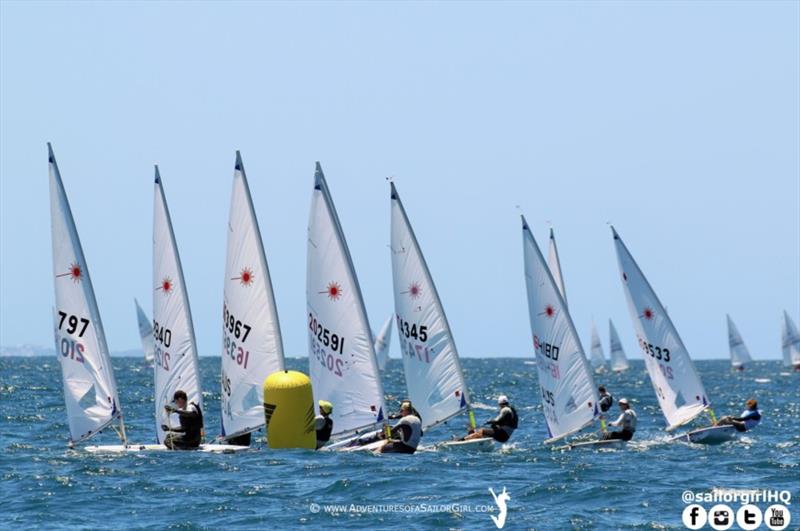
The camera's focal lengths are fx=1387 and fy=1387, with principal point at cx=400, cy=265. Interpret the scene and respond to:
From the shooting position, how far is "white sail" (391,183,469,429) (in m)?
31.4

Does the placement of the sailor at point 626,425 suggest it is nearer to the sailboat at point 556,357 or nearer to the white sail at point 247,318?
the sailboat at point 556,357

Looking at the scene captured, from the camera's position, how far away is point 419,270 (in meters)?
31.6

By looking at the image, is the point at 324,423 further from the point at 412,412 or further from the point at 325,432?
the point at 412,412

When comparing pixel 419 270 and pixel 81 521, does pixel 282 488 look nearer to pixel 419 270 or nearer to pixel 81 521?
pixel 81 521

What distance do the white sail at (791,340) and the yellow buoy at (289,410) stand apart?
100575mm

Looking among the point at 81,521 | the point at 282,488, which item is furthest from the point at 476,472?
the point at 81,521

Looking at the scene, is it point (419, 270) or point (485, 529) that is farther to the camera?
point (419, 270)

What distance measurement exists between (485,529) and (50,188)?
1200cm

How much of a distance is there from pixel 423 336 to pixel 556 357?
11.4 feet

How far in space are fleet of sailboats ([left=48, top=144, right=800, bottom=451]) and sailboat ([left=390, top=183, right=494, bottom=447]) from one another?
0.09 ft

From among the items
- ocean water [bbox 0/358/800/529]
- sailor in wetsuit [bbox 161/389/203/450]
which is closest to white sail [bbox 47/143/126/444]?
ocean water [bbox 0/358/800/529]

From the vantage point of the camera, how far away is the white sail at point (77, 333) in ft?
88.0

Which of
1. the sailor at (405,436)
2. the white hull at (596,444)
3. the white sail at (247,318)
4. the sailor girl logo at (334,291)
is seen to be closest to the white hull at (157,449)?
the white sail at (247,318)

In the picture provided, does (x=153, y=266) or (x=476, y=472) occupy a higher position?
(x=153, y=266)
